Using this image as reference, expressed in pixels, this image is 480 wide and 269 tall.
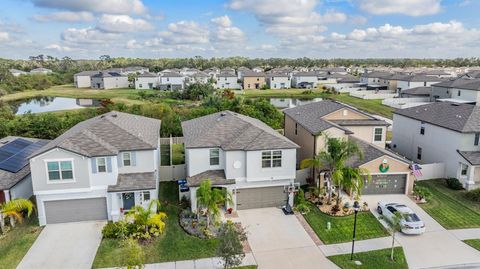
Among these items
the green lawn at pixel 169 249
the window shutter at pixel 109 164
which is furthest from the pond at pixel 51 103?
the green lawn at pixel 169 249

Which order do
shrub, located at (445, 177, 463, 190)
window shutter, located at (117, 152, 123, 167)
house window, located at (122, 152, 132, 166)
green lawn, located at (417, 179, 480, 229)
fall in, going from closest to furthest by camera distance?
1. green lawn, located at (417, 179, 480, 229)
2. window shutter, located at (117, 152, 123, 167)
3. house window, located at (122, 152, 132, 166)
4. shrub, located at (445, 177, 463, 190)

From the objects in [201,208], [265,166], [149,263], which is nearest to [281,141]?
[265,166]

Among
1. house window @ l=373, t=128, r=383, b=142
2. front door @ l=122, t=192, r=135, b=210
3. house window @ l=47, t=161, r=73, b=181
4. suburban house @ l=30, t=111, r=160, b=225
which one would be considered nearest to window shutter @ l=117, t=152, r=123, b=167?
suburban house @ l=30, t=111, r=160, b=225

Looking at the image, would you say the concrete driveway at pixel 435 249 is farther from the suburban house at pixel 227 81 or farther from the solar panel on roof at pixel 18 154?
the suburban house at pixel 227 81

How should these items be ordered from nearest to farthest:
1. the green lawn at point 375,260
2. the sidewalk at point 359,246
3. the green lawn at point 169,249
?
the green lawn at point 375,260, the green lawn at point 169,249, the sidewalk at point 359,246

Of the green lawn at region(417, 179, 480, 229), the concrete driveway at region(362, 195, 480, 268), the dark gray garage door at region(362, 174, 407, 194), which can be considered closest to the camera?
the concrete driveway at region(362, 195, 480, 268)

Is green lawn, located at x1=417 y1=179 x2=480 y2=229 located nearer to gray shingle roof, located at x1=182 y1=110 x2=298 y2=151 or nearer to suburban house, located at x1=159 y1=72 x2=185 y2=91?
gray shingle roof, located at x1=182 y1=110 x2=298 y2=151
